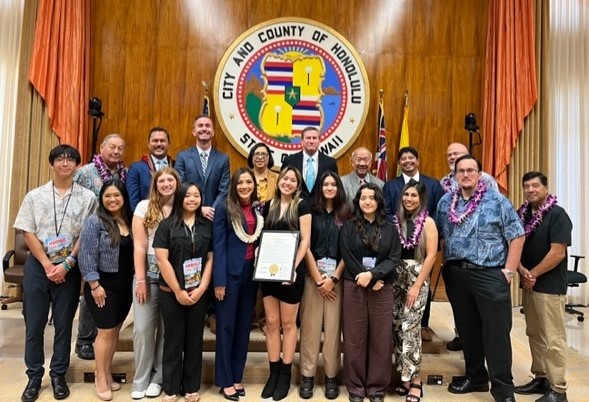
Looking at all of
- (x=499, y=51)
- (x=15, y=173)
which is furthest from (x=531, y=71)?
(x=15, y=173)

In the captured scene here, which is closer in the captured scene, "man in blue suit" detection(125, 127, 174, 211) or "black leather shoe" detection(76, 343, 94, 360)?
"black leather shoe" detection(76, 343, 94, 360)

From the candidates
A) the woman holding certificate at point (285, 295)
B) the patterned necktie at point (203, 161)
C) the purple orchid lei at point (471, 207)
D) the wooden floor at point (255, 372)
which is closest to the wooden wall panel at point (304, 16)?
the patterned necktie at point (203, 161)

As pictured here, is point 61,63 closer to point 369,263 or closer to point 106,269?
point 106,269

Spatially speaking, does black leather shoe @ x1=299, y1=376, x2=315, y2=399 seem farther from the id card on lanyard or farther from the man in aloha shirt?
the man in aloha shirt

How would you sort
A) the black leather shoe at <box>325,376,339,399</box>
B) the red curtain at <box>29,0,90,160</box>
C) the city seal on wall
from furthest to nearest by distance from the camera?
1. the city seal on wall
2. the red curtain at <box>29,0,90,160</box>
3. the black leather shoe at <box>325,376,339,399</box>

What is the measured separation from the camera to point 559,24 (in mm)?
6098

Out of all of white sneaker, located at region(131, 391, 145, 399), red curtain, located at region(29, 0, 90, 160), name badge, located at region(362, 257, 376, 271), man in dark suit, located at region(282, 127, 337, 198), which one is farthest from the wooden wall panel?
white sneaker, located at region(131, 391, 145, 399)

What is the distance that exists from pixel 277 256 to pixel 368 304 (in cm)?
68

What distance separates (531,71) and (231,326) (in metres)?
4.88

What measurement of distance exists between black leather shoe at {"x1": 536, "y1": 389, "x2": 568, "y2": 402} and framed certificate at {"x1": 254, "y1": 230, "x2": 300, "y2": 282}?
72.9 inches

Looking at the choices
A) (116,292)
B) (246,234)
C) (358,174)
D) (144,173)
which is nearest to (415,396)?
(246,234)

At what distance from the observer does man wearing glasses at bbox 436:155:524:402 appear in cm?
296

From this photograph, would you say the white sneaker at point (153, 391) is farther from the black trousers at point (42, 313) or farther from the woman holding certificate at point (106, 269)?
the black trousers at point (42, 313)

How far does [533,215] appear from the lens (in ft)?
10.4
